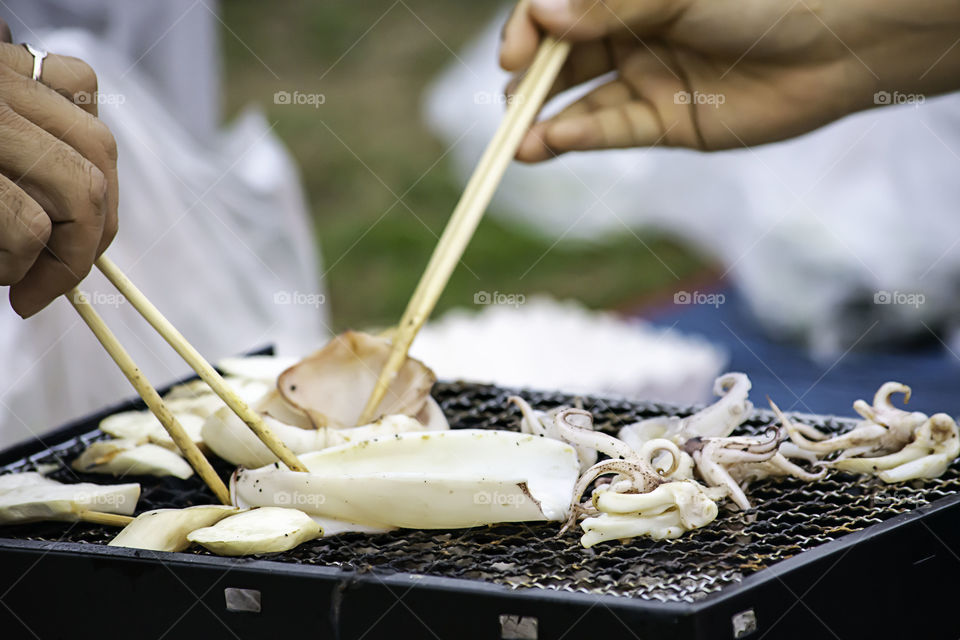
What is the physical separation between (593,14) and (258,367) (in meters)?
1.13

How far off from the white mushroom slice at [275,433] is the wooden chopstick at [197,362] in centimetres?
11

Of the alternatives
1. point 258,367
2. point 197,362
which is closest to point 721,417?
point 197,362

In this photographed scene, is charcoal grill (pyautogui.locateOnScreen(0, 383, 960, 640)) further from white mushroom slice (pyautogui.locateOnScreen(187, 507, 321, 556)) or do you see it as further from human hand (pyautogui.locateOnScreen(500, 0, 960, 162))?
human hand (pyautogui.locateOnScreen(500, 0, 960, 162))

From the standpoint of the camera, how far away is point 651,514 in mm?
1441

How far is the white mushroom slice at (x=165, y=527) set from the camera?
4.77 ft

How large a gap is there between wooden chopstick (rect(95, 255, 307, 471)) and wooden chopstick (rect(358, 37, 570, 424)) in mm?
296

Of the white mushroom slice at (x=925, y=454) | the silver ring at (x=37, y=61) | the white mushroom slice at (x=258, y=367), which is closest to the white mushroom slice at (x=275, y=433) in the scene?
the white mushroom slice at (x=258, y=367)

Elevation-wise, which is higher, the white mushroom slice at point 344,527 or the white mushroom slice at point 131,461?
the white mushroom slice at point 131,461

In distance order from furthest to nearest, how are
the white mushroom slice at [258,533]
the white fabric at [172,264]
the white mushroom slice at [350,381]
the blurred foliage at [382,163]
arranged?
the blurred foliage at [382,163], the white fabric at [172,264], the white mushroom slice at [350,381], the white mushroom slice at [258,533]

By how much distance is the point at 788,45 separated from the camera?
251 centimetres

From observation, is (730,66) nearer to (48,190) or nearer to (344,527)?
(344,527)

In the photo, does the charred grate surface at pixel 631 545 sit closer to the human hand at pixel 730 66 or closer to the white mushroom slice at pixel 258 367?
the white mushroom slice at pixel 258 367

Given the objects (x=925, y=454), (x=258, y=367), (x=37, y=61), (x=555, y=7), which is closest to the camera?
(x=37, y=61)

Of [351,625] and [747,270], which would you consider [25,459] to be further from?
[747,270]
